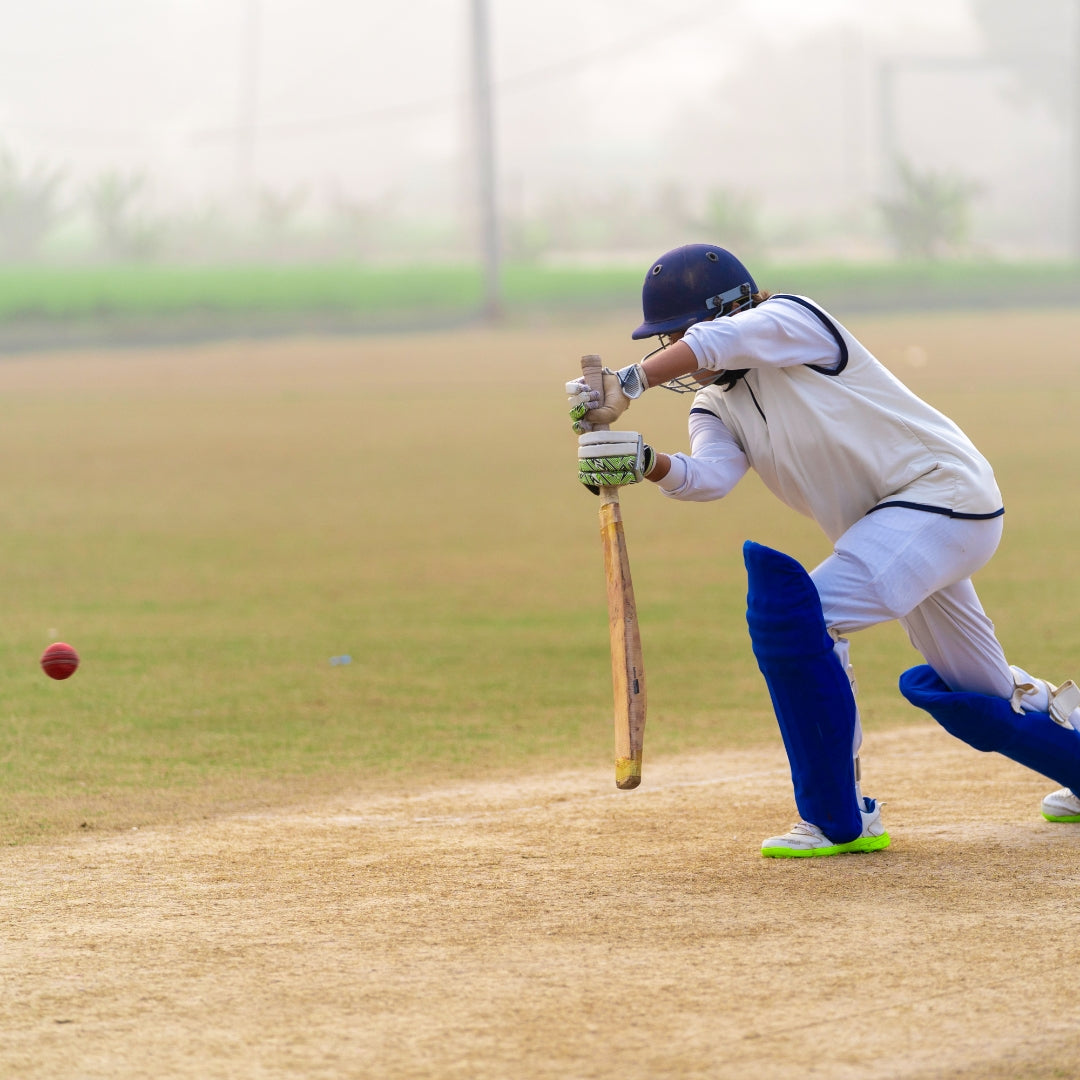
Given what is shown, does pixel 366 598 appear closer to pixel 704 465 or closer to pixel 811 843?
pixel 704 465

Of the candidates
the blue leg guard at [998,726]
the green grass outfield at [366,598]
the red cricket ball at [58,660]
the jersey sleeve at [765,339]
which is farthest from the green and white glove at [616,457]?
the red cricket ball at [58,660]

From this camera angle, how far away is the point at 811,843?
196 inches

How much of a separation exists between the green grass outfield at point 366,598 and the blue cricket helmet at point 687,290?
2.02 m

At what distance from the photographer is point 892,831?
5.35 metres

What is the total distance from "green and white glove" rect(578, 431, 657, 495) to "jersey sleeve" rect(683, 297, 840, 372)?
0.33 m

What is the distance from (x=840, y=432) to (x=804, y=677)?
754mm

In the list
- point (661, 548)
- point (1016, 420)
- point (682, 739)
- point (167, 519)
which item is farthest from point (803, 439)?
point (1016, 420)

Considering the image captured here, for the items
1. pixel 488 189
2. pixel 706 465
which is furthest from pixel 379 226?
pixel 706 465

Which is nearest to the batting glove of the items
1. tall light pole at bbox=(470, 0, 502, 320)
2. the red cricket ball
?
the red cricket ball

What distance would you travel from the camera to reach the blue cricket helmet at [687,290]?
5.13 meters

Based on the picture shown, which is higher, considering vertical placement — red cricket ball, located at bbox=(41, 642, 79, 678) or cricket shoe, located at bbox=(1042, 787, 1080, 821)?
red cricket ball, located at bbox=(41, 642, 79, 678)

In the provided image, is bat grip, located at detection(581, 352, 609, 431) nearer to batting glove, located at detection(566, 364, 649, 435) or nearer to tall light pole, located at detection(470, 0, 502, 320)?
batting glove, located at detection(566, 364, 649, 435)

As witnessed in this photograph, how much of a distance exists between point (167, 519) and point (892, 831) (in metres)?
11.1

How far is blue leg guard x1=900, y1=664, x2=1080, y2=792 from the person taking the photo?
16.4ft
